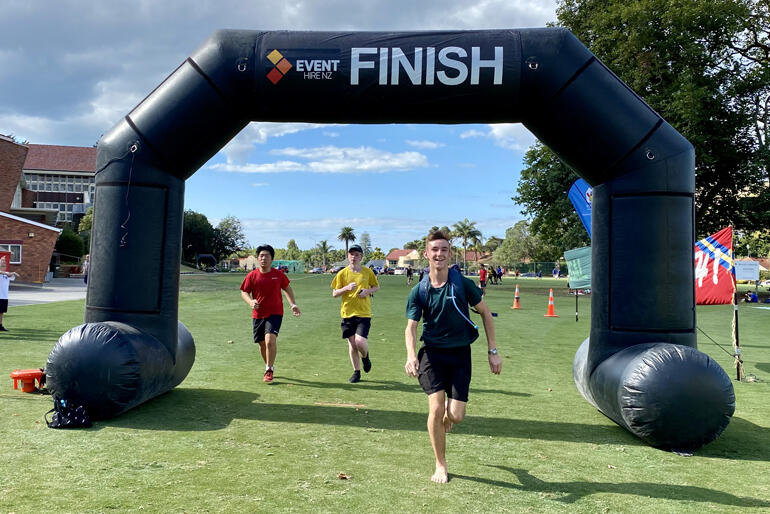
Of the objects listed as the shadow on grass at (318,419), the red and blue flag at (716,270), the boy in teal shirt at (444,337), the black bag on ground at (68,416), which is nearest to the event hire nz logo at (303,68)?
the boy in teal shirt at (444,337)

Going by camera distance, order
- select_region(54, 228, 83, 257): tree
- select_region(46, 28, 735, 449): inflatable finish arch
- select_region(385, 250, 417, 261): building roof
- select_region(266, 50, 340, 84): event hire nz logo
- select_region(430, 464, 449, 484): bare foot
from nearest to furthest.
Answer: select_region(430, 464, 449, 484): bare foot
select_region(46, 28, 735, 449): inflatable finish arch
select_region(266, 50, 340, 84): event hire nz logo
select_region(54, 228, 83, 257): tree
select_region(385, 250, 417, 261): building roof

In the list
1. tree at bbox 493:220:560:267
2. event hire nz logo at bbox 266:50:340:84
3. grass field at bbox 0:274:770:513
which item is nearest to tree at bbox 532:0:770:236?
grass field at bbox 0:274:770:513

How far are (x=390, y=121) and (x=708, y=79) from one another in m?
24.8

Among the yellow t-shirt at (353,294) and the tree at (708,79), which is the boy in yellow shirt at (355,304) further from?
the tree at (708,79)

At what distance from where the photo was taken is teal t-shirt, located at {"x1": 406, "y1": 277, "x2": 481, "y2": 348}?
4.40m

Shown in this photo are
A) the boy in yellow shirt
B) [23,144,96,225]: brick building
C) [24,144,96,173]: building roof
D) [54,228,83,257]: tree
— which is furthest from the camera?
[23,144,96,225]: brick building

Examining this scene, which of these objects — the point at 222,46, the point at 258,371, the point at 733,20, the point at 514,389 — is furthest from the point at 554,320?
the point at 733,20

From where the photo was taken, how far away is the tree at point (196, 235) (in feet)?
260

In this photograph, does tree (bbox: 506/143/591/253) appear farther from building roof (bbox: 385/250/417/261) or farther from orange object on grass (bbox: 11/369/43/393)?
building roof (bbox: 385/250/417/261)

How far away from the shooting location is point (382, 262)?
150 metres

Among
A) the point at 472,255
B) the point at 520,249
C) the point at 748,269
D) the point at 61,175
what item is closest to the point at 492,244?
→ the point at 472,255

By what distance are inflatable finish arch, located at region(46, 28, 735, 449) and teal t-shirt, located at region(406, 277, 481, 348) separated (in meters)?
1.92

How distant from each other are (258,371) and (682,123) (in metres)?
23.1

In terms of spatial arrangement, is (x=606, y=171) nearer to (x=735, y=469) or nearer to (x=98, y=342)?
(x=735, y=469)
